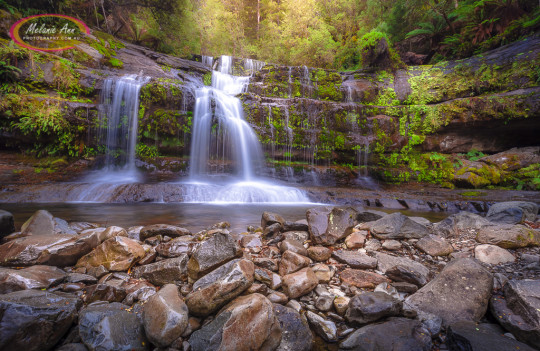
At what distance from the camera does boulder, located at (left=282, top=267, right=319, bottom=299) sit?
2.13 m

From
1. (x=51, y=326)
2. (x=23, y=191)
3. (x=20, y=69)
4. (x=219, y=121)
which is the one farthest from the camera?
(x=219, y=121)

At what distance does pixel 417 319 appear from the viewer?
1.85m

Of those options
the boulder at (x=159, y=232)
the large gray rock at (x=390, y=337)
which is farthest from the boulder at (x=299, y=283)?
the boulder at (x=159, y=232)

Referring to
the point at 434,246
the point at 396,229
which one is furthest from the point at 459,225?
the point at 396,229

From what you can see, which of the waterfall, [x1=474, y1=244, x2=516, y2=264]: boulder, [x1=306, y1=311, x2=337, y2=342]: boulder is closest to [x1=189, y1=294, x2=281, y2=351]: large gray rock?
Answer: [x1=306, y1=311, x2=337, y2=342]: boulder

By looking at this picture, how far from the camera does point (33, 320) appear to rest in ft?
5.04

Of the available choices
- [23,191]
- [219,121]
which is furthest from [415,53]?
[23,191]

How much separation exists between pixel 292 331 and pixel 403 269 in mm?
1386

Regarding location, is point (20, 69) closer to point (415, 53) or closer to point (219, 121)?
point (219, 121)

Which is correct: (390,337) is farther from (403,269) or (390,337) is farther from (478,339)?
(403,269)

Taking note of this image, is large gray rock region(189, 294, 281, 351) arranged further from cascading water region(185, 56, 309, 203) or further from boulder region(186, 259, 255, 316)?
cascading water region(185, 56, 309, 203)

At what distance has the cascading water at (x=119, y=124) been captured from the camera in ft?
32.1

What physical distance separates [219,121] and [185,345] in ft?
34.9

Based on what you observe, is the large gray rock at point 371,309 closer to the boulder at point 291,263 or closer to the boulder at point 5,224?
the boulder at point 291,263
